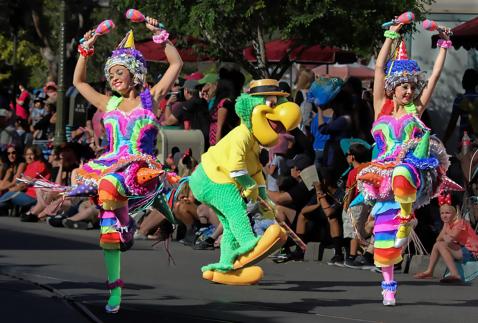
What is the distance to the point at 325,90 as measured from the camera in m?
17.0

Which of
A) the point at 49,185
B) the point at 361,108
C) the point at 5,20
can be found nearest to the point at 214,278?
the point at 49,185

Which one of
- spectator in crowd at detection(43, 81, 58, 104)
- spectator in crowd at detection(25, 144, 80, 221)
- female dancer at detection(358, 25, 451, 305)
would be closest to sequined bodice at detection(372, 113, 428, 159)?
female dancer at detection(358, 25, 451, 305)

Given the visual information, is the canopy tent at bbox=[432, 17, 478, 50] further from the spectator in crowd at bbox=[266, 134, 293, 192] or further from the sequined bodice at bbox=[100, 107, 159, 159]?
the sequined bodice at bbox=[100, 107, 159, 159]

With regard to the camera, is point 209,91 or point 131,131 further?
point 209,91

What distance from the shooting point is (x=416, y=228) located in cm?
1438

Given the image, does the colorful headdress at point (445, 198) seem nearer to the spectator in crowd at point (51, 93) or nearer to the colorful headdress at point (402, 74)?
the colorful headdress at point (402, 74)

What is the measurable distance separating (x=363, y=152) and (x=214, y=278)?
11.8 feet

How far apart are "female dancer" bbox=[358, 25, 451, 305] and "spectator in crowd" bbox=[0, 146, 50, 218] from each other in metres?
10.7

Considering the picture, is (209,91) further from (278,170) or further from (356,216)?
(356,216)

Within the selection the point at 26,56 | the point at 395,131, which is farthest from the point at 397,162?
the point at 26,56

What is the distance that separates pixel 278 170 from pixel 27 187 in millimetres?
6825

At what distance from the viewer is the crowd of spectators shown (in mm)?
14578

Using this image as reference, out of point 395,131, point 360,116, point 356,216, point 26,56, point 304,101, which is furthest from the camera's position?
point 26,56

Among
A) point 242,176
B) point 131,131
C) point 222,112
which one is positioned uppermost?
point 131,131
